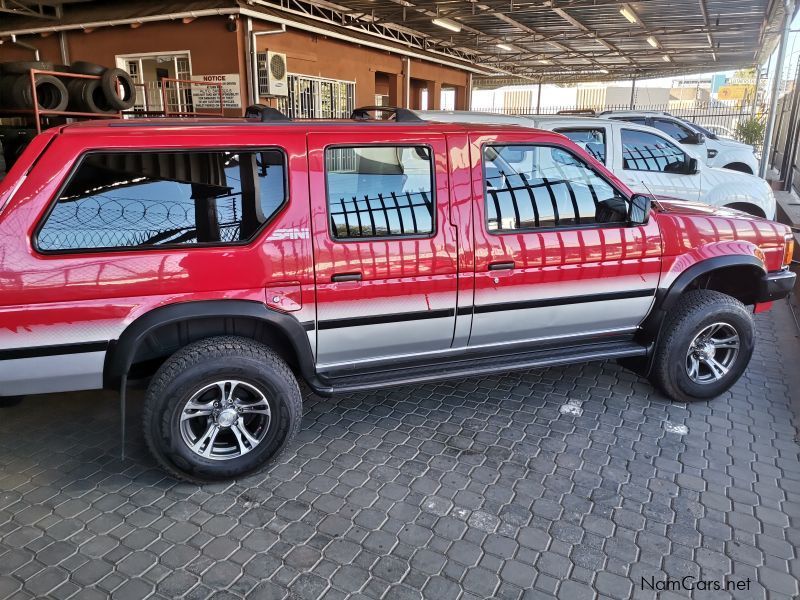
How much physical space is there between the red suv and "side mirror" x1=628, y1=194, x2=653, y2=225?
0.05 feet

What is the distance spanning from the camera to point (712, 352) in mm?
4215

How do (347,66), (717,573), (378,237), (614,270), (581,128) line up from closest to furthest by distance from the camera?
(717,573) → (378,237) → (614,270) → (581,128) → (347,66)

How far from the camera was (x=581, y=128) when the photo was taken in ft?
23.1

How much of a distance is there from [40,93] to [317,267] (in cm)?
621

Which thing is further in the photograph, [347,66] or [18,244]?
[347,66]

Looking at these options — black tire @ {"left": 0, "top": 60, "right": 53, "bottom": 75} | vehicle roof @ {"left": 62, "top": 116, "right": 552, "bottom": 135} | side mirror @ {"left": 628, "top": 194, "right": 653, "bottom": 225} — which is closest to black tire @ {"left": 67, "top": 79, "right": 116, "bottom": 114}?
black tire @ {"left": 0, "top": 60, "right": 53, "bottom": 75}

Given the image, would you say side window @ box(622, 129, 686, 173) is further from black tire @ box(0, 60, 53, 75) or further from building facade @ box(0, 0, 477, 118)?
black tire @ box(0, 60, 53, 75)

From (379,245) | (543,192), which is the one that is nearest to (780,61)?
(543,192)

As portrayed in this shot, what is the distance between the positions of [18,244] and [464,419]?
8.99 ft

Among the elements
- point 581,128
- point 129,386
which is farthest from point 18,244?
point 581,128

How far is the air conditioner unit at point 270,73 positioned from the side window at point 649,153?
23.3 feet

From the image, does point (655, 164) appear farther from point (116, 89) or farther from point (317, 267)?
point (116, 89)

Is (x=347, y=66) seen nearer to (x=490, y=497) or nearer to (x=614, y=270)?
(x=614, y=270)

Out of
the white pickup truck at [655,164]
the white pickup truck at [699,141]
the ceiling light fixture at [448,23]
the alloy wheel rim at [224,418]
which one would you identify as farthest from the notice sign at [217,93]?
the alloy wheel rim at [224,418]
